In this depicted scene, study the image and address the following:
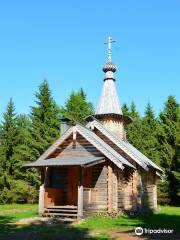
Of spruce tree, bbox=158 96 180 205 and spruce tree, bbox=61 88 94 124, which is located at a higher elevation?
spruce tree, bbox=61 88 94 124

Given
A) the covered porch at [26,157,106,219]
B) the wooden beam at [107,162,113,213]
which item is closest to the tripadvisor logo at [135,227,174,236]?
the covered porch at [26,157,106,219]

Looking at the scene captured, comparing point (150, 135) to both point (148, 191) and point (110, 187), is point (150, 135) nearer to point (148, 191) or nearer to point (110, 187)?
point (148, 191)

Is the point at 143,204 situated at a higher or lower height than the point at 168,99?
lower

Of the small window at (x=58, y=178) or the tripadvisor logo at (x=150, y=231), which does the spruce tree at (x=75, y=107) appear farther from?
the tripadvisor logo at (x=150, y=231)

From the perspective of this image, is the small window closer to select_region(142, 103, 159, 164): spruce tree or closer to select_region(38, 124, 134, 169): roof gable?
select_region(38, 124, 134, 169): roof gable

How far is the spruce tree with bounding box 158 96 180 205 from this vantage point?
41500 millimetres

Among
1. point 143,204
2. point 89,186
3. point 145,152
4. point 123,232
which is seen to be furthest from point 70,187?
point 145,152

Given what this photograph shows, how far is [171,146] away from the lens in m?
43.0

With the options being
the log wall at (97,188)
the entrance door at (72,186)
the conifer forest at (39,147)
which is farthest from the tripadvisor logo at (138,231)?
the conifer forest at (39,147)

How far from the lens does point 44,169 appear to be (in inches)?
1029

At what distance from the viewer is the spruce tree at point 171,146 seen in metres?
41.5

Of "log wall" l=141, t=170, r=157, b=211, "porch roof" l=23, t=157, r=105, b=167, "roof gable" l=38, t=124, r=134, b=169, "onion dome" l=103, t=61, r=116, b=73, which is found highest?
"onion dome" l=103, t=61, r=116, b=73

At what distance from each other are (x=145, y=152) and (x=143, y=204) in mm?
16173

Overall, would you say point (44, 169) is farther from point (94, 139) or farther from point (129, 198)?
point (129, 198)
